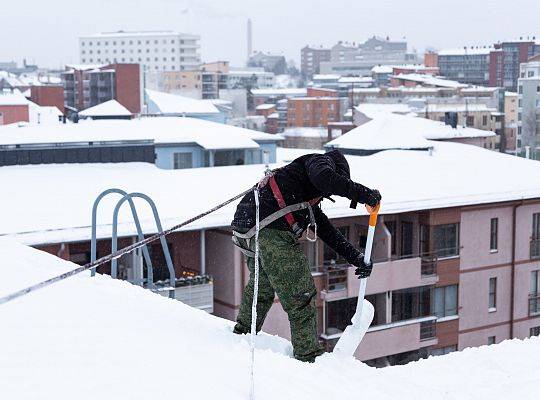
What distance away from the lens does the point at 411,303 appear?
22.4 meters

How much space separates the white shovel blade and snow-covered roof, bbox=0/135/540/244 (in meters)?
10.9

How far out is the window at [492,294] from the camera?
2359 cm

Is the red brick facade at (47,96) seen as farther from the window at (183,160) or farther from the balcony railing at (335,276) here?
the balcony railing at (335,276)

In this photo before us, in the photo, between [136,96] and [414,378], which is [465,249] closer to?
[414,378]

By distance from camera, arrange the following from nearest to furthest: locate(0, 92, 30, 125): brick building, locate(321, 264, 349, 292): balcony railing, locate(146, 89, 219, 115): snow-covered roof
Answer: locate(321, 264, 349, 292): balcony railing
locate(146, 89, 219, 115): snow-covered roof
locate(0, 92, 30, 125): brick building

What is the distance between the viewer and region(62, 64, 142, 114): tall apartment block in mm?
78188

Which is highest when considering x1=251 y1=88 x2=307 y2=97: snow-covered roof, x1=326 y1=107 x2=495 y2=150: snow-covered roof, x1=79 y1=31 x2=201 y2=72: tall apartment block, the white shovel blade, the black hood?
x1=79 y1=31 x2=201 y2=72: tall apartment block

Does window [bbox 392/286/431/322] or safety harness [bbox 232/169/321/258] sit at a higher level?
safety harness [bbox 232/169/321/258]

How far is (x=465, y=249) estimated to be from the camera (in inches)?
903

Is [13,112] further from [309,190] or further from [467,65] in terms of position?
[467,65]

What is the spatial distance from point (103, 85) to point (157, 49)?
290 ft

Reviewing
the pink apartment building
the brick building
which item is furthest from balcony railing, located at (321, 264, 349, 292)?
the brick building

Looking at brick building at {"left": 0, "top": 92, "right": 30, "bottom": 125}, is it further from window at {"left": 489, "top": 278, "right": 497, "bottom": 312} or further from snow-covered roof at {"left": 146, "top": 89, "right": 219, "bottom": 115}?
window at {"left": 489, "top": 278, "right": 497, "bottom": 312}

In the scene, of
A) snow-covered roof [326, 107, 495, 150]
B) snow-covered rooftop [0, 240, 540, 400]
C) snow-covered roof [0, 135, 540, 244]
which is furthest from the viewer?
snow-covered roof [326, 107, 495, 150]
